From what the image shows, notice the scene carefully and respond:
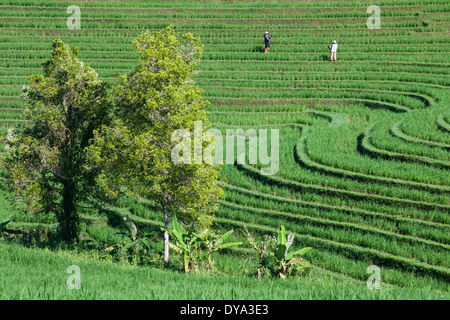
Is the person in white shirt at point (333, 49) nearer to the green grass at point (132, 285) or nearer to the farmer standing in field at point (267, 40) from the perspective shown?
the farmer standing in field at point (267, 40)

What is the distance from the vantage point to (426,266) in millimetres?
14336

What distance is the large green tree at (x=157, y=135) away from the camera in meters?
14.5

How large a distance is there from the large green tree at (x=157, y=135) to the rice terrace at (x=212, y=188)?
0.16 ft

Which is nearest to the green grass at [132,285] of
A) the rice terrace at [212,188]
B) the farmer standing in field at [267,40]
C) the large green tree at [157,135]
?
the rice terrace at [212,188]

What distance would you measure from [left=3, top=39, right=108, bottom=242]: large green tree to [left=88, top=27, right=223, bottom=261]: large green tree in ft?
3.53

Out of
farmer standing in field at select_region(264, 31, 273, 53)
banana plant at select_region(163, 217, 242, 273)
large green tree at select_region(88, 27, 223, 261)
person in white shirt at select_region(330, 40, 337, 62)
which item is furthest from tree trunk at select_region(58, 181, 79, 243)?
person in white shirt at select_region(330, 40, 337, 62)

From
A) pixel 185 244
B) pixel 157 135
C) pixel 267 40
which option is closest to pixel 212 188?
pixel 185 244

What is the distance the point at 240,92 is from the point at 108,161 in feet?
54.8

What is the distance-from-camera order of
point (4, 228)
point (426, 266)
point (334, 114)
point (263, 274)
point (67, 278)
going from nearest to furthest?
1. point (67, 278)
2. point (263, 274)
3. point (426, 266)
4. point (4, 228)
5. point (334, 114)

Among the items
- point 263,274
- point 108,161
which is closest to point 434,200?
point 263,274

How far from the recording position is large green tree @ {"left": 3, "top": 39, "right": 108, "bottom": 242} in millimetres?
15445

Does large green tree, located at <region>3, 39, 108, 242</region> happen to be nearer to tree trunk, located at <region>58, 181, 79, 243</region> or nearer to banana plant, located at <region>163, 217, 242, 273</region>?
tree trunk, located at <region>58, 181, 79, 243</region>

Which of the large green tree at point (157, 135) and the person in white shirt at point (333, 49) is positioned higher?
the person in white shirt at point (333, 49)

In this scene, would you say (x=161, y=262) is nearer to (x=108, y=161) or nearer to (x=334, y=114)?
(x=108, y=161)
